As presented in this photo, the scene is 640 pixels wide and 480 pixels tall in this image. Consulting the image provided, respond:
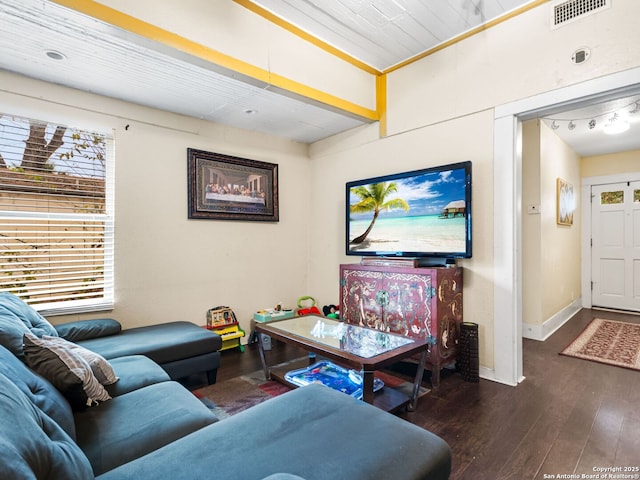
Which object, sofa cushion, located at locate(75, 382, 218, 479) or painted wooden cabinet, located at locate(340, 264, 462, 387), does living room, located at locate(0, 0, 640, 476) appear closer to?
painted wooden cabinet, located at locate(340, 264, 462, 387)

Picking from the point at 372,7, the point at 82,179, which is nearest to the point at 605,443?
the point at 372,7

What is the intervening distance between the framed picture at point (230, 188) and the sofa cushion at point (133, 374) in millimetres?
1773

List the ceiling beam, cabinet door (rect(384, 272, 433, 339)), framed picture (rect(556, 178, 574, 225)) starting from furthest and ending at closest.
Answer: framed picture (rect(556, 178, 574, 225)) < cabinet door (rect(384, 272, 433, 339)) < the ceiling beam

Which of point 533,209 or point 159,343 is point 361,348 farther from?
point 533,209

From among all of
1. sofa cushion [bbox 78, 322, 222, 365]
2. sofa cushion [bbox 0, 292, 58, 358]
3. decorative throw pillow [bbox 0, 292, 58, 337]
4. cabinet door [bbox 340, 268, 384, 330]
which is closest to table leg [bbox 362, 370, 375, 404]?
cabinet door [bbox 340, 268, 384, 330]

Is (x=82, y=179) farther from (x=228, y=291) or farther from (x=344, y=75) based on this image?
(x=344, y=75)

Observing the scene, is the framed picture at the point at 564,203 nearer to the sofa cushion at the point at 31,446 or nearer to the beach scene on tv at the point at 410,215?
the beach scene on tv at the point at 410,215

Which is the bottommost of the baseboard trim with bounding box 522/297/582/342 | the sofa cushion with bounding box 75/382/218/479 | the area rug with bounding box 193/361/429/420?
the area rug with bounding box 193/361/429/420

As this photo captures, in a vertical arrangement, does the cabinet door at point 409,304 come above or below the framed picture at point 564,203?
below

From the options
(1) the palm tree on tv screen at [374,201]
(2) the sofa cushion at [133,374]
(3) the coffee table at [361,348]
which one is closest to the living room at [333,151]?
(1) the palm tree on tv screen at [374,201]

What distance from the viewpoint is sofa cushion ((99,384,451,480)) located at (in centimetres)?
107

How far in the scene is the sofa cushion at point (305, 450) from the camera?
42.2 inches

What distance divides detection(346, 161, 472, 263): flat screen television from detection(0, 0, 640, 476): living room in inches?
6.3

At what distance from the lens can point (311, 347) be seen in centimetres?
238
